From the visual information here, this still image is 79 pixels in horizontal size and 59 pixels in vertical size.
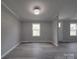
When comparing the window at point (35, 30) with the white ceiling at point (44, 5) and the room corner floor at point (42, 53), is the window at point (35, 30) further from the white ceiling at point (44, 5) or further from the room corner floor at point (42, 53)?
the white ceiling at point (44, 5)

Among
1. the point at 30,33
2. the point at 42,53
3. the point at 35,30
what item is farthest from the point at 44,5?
the point at 30,33

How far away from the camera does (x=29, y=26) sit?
37.0 ft

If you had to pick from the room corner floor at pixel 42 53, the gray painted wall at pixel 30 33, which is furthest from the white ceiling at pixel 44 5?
the gray painted wall at pixel 30 33

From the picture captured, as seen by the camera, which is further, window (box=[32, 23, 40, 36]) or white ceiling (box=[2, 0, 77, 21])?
window (box=[32, 23, 40, 36])

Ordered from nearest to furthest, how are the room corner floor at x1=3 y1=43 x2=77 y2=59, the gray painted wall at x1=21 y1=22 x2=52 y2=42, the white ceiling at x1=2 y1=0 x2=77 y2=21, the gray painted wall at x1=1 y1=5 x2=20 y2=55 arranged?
the gray painted wall at x1=1 y1=5 x2=20 y2=55 → the room corner floor at x1=3 y1=43 x2=77 y2=59 → the white ceiling at x1=2 y1=0 x2=77 y2=21 → the gray painted wall at x1=21 y1=22 x2=52 y2=42

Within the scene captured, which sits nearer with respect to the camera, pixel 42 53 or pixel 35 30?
pixel 42 53

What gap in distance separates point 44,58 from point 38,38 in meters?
6.79

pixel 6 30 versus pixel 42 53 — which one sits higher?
Answer: pixel 6 30

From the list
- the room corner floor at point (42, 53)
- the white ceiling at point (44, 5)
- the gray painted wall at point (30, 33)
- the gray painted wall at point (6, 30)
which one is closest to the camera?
the gray painted wall at point (6, 30)

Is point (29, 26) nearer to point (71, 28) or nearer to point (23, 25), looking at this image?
point (23, 25)

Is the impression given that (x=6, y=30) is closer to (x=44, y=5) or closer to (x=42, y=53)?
(x=42, y=53)

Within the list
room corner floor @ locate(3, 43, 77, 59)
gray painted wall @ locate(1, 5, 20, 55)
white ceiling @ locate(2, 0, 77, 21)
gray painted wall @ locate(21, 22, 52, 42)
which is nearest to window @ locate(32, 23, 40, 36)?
gray painted wall @ locate(21, 22, 52, 42)

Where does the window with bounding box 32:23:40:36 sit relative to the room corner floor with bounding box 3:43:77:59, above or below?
above

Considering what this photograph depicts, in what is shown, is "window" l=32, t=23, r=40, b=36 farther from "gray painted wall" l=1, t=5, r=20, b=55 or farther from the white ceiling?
"gray painted wall" l=1, t=5, r=20, b=55
